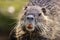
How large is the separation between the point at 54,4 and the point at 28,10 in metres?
0.58

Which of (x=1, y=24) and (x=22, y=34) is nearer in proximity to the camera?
(x=22, y=34)

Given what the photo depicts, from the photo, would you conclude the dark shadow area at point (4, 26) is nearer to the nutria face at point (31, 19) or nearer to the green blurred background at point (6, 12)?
the green blurred background at point (6, 12)

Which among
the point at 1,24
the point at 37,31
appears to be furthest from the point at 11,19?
the point at 37,31

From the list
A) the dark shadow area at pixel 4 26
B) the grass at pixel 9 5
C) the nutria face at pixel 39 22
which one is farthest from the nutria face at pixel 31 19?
the grass at pixel 9 5

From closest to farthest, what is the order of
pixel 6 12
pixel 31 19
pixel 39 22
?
pixel 31 19
pixel 39 22
pixel 6 12

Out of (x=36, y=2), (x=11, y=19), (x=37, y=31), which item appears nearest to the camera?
(x=37, y=31)

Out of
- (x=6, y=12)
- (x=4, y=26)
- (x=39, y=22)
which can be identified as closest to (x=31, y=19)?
(x=39, y=22)

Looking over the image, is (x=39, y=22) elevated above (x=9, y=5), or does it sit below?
below

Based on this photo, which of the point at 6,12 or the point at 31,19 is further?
the point at 6,12

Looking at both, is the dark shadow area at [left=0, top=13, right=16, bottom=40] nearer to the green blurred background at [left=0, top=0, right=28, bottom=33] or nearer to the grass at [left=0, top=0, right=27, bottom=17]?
the green blurred background at [left=0, top=0, right=28, bottom=33]

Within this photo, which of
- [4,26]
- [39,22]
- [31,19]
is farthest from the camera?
[4,26]

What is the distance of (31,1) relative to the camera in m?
5.23

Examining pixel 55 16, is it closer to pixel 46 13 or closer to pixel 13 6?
pixel 46 13

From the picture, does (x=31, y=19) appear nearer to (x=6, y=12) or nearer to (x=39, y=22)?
(x=39, y=22)
